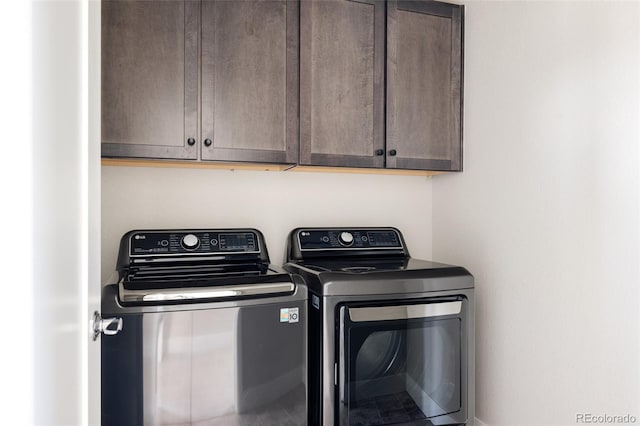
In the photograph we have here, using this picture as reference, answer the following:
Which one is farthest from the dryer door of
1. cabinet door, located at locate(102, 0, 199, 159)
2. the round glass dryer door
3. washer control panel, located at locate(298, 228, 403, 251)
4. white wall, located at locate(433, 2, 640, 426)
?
cabinet door, located at locate(102, 0, 199, 159)

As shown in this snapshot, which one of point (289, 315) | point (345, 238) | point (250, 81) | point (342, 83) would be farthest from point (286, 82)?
point (289, 315)

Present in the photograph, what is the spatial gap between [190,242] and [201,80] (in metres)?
0.68

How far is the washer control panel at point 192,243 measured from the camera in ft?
5.79

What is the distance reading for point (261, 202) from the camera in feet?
6.94

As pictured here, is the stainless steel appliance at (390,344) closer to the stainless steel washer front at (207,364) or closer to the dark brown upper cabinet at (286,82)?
the stainless steel washer front at (207,364)

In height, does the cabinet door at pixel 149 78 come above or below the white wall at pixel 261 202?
above

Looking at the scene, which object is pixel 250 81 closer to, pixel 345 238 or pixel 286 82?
pixel 286 82

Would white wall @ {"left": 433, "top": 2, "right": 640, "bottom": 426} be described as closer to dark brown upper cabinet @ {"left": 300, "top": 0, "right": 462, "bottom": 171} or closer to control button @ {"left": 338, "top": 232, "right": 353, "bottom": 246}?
dark brown upper cabinet @ {"left": 300, "top": 0, "right": 462, "bottom": 171}

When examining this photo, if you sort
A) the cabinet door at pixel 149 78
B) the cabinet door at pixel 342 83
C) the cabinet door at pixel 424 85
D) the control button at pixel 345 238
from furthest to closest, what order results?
the control button at pixel 345 238 < the cabinet door at pixel 424 85 < the cabinet door at pixel 342 83 < the cabinet door at pixel 149 78

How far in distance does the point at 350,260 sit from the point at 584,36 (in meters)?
1.30

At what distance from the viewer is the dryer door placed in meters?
1.59

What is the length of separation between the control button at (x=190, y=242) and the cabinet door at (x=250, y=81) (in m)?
0.36

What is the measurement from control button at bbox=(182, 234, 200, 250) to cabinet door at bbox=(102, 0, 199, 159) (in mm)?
351

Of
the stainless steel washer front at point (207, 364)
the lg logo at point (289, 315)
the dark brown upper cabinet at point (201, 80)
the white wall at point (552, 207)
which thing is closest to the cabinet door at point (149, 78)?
the dark brown upper cabinet at point (201, 80)
